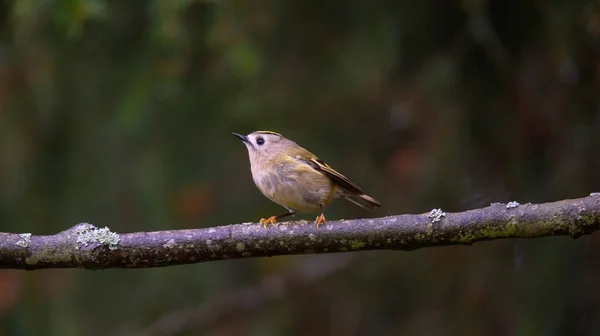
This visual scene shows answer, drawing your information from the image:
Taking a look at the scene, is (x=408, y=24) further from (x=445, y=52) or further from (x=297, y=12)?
(x=297, y=12)

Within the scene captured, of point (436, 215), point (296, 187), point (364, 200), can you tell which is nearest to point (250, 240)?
point (436, 215)

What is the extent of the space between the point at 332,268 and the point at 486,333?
1362 mm

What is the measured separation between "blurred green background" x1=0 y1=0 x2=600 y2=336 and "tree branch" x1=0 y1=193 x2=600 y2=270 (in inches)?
51.0

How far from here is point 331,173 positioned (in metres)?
3.89

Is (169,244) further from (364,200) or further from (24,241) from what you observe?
(364,200)

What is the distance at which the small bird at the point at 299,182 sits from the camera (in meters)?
3.87

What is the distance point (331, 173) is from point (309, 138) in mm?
1291

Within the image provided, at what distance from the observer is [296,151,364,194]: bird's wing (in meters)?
3.82

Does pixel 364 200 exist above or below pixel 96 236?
above

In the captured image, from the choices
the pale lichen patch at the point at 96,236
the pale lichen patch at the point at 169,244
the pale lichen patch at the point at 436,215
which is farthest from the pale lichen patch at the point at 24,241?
the pale lichen patch at the point at 436,215

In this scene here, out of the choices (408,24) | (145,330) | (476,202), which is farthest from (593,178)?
(145,330)

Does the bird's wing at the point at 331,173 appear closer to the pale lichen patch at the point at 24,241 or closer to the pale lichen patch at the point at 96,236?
the pale lichen patch at the point at 96,236

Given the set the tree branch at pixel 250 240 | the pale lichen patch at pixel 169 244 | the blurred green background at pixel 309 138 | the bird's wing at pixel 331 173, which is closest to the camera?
the tree branch at pixel 250 240

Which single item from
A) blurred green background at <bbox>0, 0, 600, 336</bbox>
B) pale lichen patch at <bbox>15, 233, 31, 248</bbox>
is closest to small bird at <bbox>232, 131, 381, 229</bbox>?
blurred green background at <bbox>0, 0, 600, 336</bbox>
